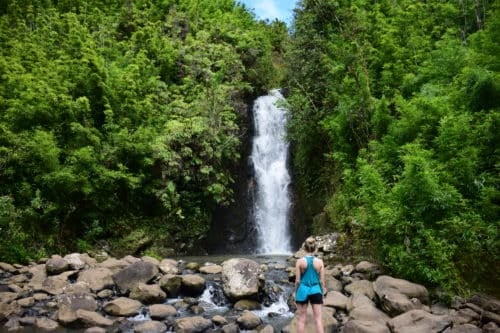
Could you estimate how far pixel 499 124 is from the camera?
960 cm

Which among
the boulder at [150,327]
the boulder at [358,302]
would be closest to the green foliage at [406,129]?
the boulder at [358,302]

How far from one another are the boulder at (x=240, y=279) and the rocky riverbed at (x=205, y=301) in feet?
0.08

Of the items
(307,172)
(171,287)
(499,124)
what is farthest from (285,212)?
(499,124)

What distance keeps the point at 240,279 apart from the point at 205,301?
1.10 meters

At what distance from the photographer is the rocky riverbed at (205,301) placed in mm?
7711

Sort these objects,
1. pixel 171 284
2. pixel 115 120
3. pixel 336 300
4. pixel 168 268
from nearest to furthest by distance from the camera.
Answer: pixel 336 300
pixel 171 284
pixel 168 268
pixel 115 120

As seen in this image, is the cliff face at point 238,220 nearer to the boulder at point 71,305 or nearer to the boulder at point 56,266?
the boulder at point 56,266

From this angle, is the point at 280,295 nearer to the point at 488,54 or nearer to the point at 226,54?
the point at 488,54

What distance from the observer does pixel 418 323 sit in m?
7.24

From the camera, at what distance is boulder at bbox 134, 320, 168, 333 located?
8.46 metres

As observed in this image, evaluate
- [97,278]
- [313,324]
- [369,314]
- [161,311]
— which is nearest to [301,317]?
[313,324]

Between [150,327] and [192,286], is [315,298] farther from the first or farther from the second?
[192,286]

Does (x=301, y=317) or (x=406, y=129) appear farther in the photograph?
(x=406, y=129)

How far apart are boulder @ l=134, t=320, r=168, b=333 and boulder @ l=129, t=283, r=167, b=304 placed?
4.27 feet
